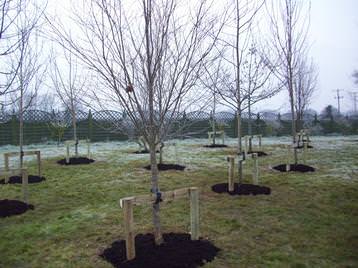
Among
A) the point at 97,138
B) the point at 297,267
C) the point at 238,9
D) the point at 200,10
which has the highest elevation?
the point at 238,9

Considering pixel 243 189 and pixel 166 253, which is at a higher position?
pixel 243 189

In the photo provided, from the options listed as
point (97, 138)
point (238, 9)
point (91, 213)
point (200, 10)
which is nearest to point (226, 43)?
point (238, 9)

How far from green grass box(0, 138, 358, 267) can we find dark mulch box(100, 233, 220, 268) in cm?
10

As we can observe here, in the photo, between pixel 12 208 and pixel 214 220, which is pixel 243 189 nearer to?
pixel 214 220

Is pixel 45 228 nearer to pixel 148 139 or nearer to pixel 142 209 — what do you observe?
pixel 142 209

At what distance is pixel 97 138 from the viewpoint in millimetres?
16281

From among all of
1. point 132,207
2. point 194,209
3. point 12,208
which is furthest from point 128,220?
point 12,208

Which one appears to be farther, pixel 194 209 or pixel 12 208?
pixel 12 208

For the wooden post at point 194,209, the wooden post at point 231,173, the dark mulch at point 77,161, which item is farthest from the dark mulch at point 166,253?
the dark mulch at point 77,161

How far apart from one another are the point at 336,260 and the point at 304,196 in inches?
87.6

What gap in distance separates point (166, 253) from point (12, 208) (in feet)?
8.45

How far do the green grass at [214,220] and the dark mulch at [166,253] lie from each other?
0.10 meters

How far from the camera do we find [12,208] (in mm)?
4609

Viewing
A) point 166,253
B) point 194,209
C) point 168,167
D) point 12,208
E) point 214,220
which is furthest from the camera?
point 168,167
